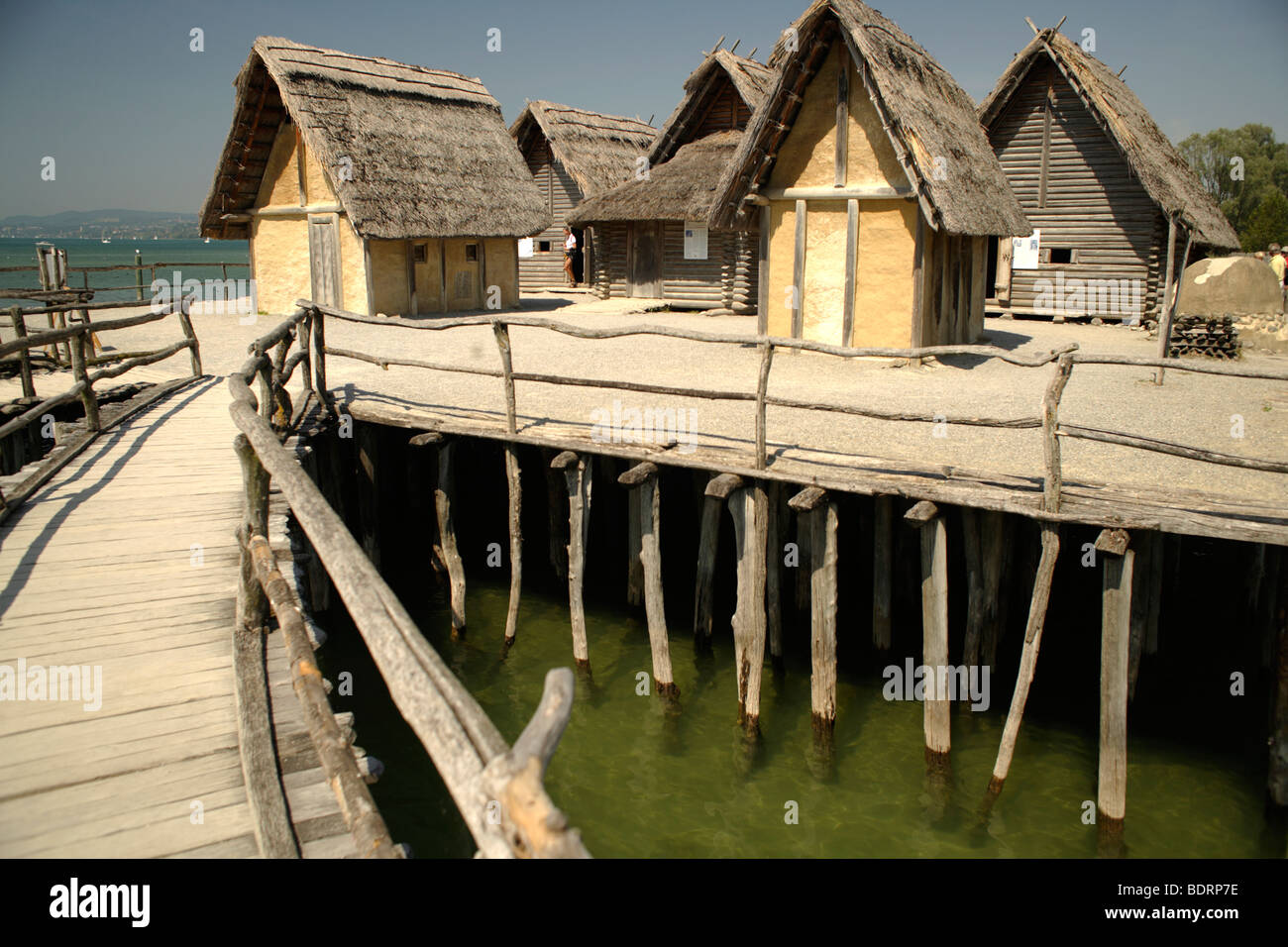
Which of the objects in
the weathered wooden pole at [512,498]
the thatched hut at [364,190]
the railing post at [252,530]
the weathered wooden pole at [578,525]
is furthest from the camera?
the thatched hut at [364,190]

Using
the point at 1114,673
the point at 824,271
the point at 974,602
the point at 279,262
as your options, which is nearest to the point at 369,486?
the point at 974,602

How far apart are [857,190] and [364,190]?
33.8 feet

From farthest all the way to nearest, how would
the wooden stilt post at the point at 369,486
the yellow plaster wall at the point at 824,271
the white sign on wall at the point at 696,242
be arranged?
the white sign on wall at the point at 696,242 < the yellow plaster wall at the point at 824,271 < the wooden stilt post at the point at 369,486

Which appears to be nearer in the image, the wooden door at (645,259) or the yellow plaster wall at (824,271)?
the yellow plaster wall at (824,271)

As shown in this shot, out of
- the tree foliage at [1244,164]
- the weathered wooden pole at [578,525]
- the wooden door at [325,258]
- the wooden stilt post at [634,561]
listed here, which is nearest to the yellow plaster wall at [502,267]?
the wooden door at [325,258]

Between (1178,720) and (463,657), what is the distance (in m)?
6.02

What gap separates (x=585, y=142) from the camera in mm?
28531

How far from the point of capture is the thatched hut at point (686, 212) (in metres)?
22.5

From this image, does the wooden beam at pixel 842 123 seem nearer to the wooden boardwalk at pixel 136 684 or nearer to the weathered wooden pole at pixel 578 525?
the weathered wooden pole at pixel 578 525

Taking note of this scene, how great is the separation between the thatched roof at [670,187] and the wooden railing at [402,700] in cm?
1862

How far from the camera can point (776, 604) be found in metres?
8.02

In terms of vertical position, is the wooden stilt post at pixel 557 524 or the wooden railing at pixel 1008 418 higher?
the wooden railing at pixel 1008 418
